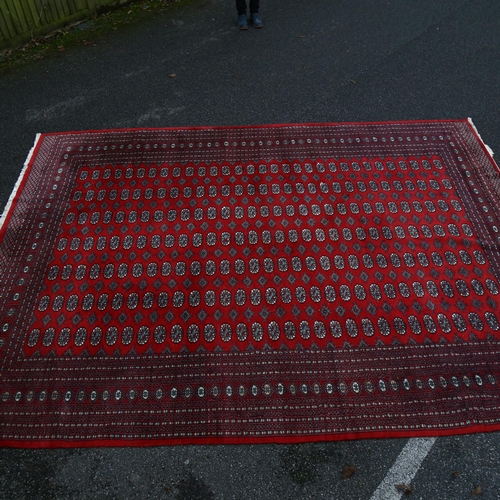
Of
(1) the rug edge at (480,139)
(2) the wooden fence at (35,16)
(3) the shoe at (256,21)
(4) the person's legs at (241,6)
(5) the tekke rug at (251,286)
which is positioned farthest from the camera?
(3) the shoe at (256,21)

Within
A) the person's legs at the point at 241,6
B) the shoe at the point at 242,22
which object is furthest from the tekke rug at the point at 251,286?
the person's legs at the point at 241,6

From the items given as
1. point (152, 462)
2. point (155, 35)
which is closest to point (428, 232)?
point (152, 462)

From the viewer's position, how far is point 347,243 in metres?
2.73

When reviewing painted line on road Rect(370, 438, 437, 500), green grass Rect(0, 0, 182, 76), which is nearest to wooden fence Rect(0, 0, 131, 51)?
green grass Rect(0, 0, 182, 76)

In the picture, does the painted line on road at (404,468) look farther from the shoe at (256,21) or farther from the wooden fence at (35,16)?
the wooden fence at (35,16)

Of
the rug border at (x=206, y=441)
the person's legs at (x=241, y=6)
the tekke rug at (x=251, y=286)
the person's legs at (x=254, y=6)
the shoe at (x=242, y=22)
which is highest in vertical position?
the person's legs at (x=254, y=6)

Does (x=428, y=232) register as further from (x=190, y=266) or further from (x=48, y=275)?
(x=48, y=275)

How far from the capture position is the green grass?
4.19 metres

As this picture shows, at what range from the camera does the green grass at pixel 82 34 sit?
4.19 meters

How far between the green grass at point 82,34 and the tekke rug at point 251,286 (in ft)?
4.75

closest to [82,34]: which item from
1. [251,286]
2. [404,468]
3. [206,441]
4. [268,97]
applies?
[268,97]

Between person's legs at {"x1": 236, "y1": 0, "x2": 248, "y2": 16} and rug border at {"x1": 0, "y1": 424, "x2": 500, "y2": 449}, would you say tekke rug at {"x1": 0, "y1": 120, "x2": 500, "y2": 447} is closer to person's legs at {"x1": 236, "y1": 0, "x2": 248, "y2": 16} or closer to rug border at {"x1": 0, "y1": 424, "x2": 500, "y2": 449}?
rug border at {"x1": 0, "y1": 424, "x2": 500, "y2": 449}

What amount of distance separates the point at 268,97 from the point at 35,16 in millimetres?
2572

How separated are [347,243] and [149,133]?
1.85 m
